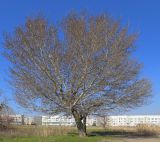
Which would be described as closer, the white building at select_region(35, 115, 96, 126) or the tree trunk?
the tree trunk

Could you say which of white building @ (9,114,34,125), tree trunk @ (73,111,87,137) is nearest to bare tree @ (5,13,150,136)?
tree trunk @ (73,111,87,137)

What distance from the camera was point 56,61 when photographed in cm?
3625

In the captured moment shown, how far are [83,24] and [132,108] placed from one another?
9.15m

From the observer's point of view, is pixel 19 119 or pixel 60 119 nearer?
pixel 60 119

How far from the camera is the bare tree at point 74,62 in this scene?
35.9 m

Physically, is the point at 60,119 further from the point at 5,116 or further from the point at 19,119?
the point at 19,119

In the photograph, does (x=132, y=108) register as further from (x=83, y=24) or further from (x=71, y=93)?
(x=83, y=24)

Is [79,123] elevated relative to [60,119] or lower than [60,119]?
lower

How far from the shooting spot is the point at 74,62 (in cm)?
3628

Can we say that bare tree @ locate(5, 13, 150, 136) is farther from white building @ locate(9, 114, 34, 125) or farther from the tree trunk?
white building @ locate(9, 114, 34, 125)

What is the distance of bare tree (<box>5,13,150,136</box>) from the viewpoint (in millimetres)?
35906

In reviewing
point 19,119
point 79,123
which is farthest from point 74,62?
point 19,119

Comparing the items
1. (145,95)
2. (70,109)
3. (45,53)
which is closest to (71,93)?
(70,109)

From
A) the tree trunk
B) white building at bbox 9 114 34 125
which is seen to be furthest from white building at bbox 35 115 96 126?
the tree trunk
